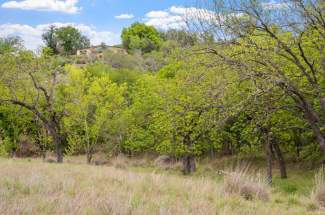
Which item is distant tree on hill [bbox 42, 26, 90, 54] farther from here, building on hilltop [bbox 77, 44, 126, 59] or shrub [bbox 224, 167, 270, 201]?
shrub [bbox 224, 167, 270, 201]

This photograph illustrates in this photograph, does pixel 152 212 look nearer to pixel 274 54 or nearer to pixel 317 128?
pixel 274 54

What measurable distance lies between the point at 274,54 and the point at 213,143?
12.9m

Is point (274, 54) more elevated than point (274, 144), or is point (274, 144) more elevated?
point (274, 54)

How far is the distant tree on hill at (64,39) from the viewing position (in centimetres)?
7806

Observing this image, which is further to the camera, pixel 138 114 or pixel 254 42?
pixel 138 114

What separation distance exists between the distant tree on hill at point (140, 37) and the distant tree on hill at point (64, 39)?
11243 mm

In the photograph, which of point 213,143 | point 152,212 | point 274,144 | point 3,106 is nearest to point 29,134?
point 3,106

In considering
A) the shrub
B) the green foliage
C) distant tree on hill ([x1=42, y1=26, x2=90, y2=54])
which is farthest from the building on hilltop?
the shrub

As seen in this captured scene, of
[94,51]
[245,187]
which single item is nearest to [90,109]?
[245,187]

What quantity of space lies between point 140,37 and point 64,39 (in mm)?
19677

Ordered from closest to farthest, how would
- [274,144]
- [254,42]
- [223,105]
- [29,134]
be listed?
1. [254,42]
2. [223,105]
3. [274,144]
4. [29,134]

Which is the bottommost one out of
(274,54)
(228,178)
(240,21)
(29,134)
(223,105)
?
(29,134)

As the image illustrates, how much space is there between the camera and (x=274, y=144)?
20312 mm

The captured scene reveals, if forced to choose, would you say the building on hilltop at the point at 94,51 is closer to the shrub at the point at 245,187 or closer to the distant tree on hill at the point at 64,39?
the distant tree on hill at the point at 64,39
